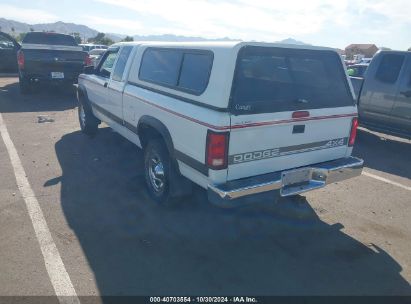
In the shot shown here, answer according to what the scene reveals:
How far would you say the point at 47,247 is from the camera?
12.3ft

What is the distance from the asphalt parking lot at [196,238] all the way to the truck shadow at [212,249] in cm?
1

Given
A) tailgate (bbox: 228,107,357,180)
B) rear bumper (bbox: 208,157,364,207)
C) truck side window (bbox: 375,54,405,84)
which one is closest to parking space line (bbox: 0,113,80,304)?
rear bumper (bbox: 208,157,364,207)

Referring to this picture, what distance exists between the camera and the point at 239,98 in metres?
3.48

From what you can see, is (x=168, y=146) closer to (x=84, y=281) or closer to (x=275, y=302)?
(x=84, y=281)

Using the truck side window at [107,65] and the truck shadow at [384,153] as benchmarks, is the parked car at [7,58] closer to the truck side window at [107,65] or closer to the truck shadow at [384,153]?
the truck side window at [107,65]

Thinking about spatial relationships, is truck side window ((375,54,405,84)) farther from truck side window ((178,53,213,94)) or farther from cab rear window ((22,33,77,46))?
cab rear window ((22,33,77,46))

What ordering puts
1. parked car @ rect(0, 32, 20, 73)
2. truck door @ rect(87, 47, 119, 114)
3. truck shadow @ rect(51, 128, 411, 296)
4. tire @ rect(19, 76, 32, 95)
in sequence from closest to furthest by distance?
truck shadow @ rect(51, 128, 411, 296) → truck door @ rect(87, 47, 119, 114) → tire @ rect(19, 76, 32, 95) → parked car @ rect(0, 32, 20, 73)

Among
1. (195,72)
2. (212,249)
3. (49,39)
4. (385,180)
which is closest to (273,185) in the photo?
(212,249)

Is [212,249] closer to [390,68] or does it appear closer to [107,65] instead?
[107,65]

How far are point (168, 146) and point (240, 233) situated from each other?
1.38m

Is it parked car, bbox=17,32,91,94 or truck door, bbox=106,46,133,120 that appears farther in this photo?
parked car, bbox=17,32,91,94

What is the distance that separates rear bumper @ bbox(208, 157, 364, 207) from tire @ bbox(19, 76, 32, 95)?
10.6m

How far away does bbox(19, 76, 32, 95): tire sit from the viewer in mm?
11698

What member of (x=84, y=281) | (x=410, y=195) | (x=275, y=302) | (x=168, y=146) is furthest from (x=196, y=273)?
(x=410, y=195)
